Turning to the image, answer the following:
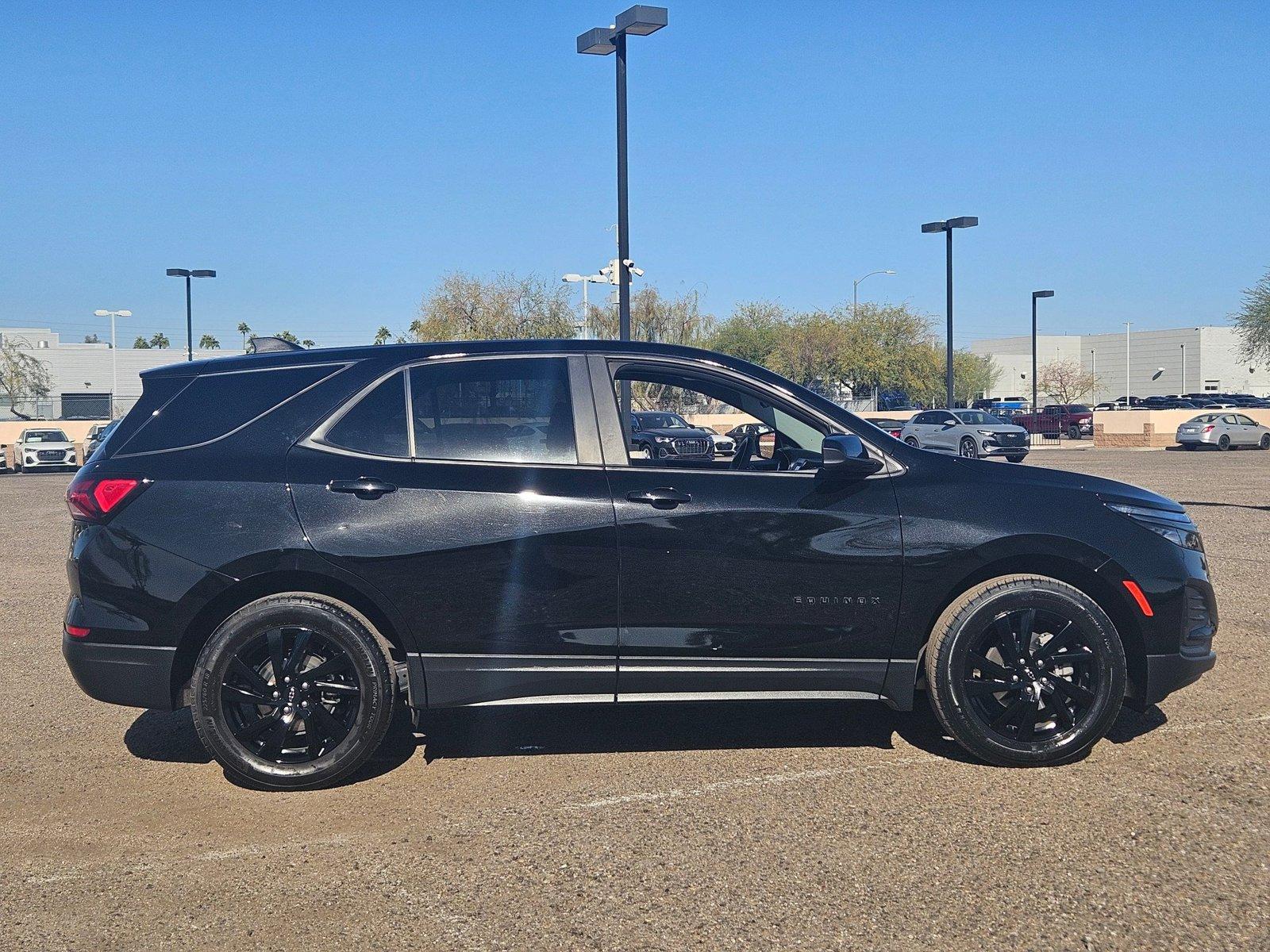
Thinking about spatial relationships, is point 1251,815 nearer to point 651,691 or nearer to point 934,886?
point 934,886

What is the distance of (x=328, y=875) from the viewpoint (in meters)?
3.95

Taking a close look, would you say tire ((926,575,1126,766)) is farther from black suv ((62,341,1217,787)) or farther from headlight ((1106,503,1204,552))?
headlight ((1106,503,1204,552))

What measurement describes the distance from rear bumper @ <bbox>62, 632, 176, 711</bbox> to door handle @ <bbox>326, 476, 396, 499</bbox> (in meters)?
0.89

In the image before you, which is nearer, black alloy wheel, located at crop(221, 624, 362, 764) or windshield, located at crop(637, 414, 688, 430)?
black alloy wheel, located at crop(221, 624, 362, 764)

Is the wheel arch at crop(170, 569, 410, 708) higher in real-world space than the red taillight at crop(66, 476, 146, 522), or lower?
lower

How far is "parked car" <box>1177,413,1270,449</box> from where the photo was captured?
41156 mm

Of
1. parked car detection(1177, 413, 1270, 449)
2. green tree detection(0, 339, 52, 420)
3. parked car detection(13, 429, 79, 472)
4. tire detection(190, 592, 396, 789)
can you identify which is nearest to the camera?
tire detection(190, 592, 396, 789)

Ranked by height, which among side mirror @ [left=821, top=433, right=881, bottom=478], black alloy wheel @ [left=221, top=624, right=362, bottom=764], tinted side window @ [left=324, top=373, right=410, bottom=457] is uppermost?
tinted side window @ [left=324, top=373, right=410, bottom=457]

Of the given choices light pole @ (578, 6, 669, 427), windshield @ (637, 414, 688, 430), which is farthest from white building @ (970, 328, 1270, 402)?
windshield @ (637, 414, 688, 430)

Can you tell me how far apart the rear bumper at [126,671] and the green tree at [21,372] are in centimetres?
7320

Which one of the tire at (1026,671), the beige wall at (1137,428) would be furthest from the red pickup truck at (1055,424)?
the tire at (1026,671)

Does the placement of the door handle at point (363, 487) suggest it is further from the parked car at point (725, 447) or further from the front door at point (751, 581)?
the parked car at point (725, 447)

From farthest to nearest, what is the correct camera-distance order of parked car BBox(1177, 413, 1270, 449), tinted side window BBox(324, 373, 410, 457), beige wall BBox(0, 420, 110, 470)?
beige wall BBox(0, 420, 110, 470) → parked car BBox(1177, 413, 1270, 449) → tinted side window BBox(324, 373, 410, 457)

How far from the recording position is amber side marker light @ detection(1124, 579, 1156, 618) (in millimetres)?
4996
